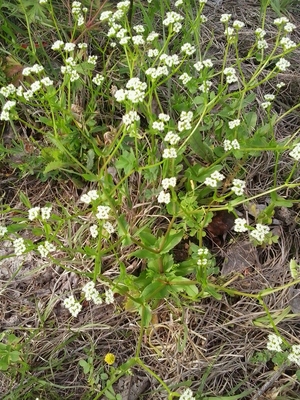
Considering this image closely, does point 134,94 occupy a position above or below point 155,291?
above

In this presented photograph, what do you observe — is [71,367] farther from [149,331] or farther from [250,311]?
[250,311]

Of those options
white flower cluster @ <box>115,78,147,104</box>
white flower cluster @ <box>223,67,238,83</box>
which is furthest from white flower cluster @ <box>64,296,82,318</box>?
white flower cluster @ <box>223,67,238,83</box>

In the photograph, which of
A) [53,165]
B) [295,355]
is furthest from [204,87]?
[295,355]

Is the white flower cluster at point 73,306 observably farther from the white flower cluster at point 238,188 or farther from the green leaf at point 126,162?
the white flower cluster at point 238,188

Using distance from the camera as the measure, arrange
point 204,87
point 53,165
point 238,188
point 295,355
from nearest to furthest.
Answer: point 295,355 < point 238,188 < point 204,87 < point 53,165

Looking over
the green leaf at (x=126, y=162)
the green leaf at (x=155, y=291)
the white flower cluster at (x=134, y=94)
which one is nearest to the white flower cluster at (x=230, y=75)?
the white flower cluster at (x=134, y=94)

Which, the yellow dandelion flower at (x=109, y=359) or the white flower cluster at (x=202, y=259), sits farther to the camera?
the yellow dandelion flower at (x=109, y=359)

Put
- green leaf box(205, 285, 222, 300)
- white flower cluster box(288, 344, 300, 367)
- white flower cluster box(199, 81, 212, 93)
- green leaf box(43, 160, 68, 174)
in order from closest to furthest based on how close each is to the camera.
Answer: white flower cluster box(288, 344, 300, 367) < green leaf box(205, 285, 222, 300) < white flower cluster box(199, 81, 212, 93) < green leaf box(43, 160, 68, 174)

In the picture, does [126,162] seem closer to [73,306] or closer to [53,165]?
[53,165]

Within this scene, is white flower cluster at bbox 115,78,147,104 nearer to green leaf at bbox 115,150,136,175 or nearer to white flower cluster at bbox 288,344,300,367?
green leaf at bbox 115,150,136,175

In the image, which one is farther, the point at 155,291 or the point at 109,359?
the point at 109,359

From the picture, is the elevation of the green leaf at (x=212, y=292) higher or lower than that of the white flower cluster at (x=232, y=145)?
lower
